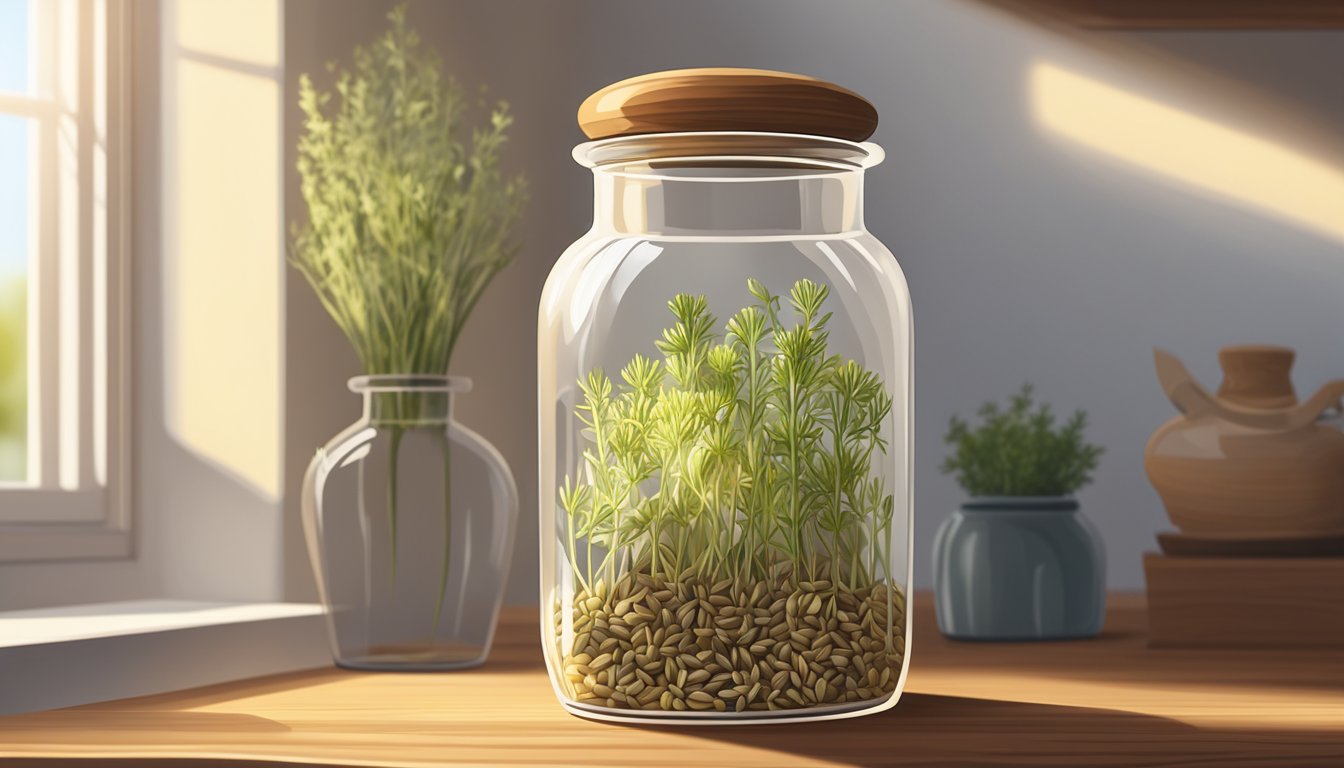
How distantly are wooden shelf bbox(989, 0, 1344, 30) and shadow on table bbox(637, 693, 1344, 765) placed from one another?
0.79 metres

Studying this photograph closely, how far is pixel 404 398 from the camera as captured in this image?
3.48 feet

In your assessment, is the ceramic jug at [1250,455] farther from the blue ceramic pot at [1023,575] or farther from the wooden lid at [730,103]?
the wooden lid at [730,103]

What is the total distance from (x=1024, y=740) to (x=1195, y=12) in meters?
0.90

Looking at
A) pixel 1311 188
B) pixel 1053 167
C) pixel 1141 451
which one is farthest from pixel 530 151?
pixel 1311 188

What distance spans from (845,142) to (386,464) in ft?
1.60

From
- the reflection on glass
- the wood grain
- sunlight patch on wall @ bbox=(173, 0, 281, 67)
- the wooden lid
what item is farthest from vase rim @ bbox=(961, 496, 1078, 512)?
the reflection on glass

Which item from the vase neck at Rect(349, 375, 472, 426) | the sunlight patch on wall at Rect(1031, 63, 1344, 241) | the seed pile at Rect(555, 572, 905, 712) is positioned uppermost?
the sunlight patch on wall at Rect(1031, 63, 1344, 241)

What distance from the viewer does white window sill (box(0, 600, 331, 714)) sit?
88 centimetres

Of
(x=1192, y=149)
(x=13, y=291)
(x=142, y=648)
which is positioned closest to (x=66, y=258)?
(x=13, y=291)

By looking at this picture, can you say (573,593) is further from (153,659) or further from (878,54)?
(878,54)

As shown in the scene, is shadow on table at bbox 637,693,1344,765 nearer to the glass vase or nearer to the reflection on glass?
the glass vase

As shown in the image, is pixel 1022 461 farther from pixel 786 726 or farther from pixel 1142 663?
pixel 786 726

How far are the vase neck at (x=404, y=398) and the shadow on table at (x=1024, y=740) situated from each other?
46 cm

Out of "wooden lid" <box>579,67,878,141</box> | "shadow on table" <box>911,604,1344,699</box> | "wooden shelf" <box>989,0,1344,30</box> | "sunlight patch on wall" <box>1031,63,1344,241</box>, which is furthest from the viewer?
"sunlight patch on wall" <box>1031,63,1344,241</box>
